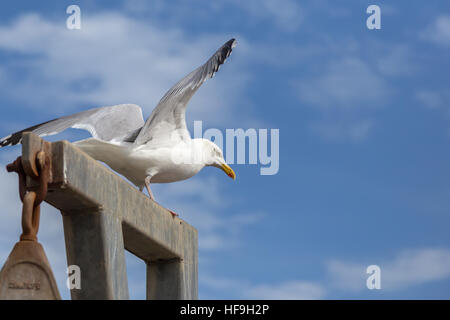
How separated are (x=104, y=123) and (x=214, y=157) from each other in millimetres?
1221

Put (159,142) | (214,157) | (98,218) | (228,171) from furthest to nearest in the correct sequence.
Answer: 1. (228,171)
2. (214,157)
3. (159,142)
4. (98,218)

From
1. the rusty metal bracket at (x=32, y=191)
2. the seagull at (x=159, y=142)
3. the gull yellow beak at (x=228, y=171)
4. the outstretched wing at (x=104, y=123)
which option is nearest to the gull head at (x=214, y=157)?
the gull yellow beak at (x=228, y=171)

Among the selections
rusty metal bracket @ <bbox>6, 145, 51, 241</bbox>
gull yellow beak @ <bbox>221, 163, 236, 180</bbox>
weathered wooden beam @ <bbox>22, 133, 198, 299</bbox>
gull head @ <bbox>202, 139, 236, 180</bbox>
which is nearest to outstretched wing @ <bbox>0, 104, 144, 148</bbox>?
gull head @ <bbox>202, 139, 236, 180</bbox>

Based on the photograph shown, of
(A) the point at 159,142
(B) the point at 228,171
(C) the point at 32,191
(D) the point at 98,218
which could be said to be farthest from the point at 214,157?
(C) the point at 32,191

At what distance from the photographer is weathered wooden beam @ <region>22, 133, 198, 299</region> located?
15.7 ft

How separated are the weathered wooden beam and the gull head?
200 cm

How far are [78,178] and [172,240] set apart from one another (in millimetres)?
1640

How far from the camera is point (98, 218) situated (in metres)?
5.19

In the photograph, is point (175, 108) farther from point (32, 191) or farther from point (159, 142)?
point (32, 191)

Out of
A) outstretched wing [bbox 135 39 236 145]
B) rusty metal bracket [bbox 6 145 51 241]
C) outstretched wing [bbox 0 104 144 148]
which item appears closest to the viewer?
rusty metal bracket [bbox 6 145 51 241]

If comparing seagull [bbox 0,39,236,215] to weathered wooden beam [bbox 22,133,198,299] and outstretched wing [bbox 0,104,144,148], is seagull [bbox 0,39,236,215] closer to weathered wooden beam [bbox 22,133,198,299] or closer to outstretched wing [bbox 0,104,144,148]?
outstretched wing [bbox 0,104,144,148]

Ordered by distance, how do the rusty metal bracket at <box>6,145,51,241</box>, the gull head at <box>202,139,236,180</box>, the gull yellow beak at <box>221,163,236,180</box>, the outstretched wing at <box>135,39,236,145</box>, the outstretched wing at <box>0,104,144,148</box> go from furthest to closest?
the gull yellow beak at <box>221,163,236,180</box> → the gull head at <box>202,139,236,180</box> → the outstretched wing at <box>0,104,144,148</box> → the outstretched wing at <box>135,39,236,145</box> → the rusty metal bracket at <box>6,145,51,241</box>
